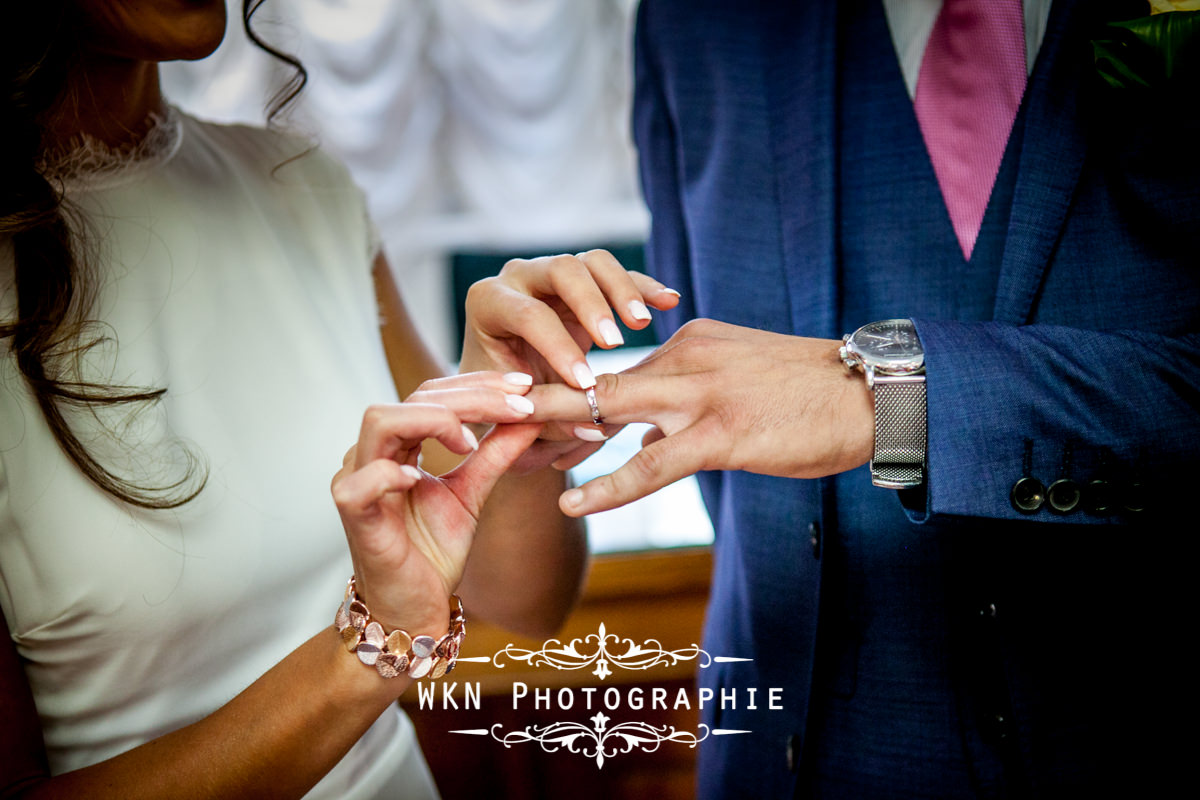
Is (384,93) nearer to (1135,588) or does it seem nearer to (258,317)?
(258,317)

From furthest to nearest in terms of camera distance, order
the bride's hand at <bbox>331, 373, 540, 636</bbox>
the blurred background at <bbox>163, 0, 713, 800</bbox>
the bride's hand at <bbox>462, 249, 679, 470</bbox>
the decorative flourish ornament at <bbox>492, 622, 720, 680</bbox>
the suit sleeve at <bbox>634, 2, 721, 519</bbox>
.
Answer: the blurred background at <bbox>163, 0, 713, 800</bbox>
the decorative flourish ornament at <bbox>492, 622, 720, 680</bbox>
the suit sleeve at <bbox>634, 2, 721, 519</bbox>
the bride's hand at <bbox>462, 249, 679, 470</bbox>
the bride's hand at <bbox>331, 373, 540, 636</bbox>

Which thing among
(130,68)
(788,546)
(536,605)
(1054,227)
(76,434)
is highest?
(130,68)

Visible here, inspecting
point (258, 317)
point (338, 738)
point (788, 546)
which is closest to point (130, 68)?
point (258, 317)

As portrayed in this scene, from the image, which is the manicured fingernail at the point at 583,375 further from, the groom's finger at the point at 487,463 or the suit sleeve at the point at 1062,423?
the suit sleeve at the point at 1062,423

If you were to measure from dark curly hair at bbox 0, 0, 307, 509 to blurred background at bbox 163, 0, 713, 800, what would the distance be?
0.97m

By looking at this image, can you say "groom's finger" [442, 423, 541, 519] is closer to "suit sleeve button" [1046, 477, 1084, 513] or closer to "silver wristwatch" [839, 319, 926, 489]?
"silver wristwatch" [839, 319, 926, 489]

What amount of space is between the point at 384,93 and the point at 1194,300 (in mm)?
1692

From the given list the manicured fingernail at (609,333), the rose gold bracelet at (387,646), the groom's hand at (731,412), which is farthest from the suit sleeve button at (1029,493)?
the rose gold bracelet at (387,646)

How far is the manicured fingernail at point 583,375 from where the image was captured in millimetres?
800

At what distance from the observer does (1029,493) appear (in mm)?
756

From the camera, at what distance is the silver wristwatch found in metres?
0.77

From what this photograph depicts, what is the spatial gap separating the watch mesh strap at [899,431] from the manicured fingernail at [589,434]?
0.27m

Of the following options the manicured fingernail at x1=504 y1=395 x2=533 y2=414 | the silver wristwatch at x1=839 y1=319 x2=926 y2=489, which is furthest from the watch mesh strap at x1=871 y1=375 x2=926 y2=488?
the manicured fingernail at x1=504 y1=395 x2=533 y2=414

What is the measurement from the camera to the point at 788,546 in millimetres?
982
